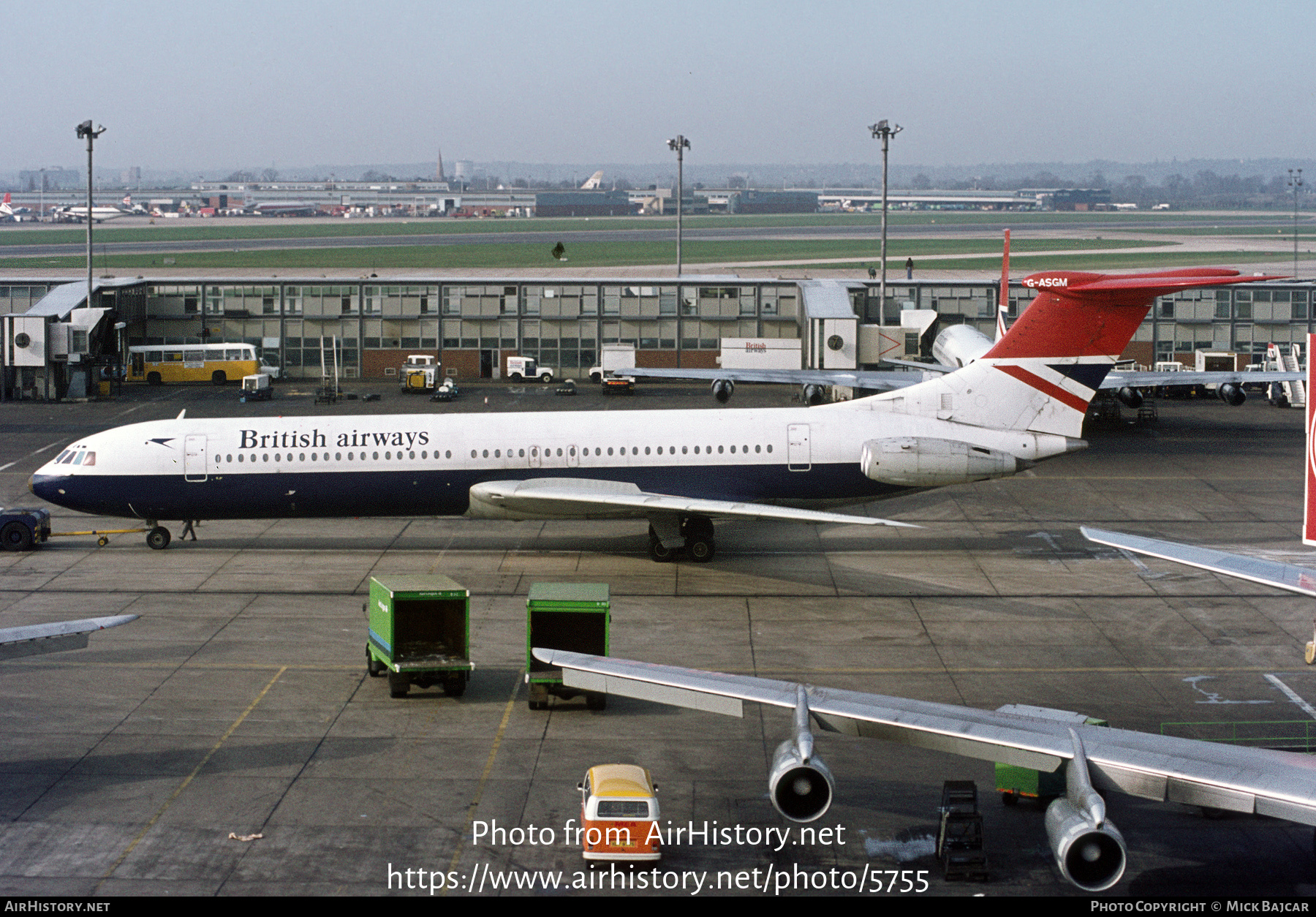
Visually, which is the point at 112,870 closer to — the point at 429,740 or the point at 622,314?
the point at 429,740

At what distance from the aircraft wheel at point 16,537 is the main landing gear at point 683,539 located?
58.1 feet

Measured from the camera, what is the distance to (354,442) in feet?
117

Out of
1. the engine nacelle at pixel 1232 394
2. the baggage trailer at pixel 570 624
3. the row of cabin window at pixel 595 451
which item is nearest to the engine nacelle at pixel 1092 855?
the baggage trailer at pixel 570 624

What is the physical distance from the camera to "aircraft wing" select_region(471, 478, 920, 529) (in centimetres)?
3312

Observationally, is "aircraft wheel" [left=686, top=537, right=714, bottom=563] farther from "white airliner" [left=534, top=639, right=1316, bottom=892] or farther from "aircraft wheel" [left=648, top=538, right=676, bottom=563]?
"white airliner" [left=534, top=639, right=1316, bottom=892]

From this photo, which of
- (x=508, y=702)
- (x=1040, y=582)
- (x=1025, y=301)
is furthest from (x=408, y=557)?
(x=1025, y=301)

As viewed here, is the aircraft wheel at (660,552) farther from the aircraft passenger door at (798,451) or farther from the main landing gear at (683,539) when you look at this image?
the aircraft passenger door at (798,451)

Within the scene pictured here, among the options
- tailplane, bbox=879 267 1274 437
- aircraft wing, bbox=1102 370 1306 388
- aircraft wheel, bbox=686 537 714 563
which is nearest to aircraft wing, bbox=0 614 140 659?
aircraft wheel, bbox=686 537 714 563

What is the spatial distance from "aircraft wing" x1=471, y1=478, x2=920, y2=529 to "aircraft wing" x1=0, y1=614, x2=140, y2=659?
16179 mm

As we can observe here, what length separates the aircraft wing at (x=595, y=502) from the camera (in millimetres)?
33125

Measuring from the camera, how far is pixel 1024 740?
14508 mm

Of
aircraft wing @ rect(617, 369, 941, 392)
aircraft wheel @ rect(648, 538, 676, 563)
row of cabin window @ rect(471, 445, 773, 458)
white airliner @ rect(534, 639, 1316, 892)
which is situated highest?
aircraft wing @ rect(617, 369, 941, 392)

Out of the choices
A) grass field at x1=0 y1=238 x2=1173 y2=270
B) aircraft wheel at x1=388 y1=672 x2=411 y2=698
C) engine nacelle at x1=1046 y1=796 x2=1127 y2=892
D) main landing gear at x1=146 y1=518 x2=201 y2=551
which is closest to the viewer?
engine nacelle at x1=1046 y1=796 x2=1127 y2=892

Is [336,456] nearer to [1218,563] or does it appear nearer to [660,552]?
[660,552]
